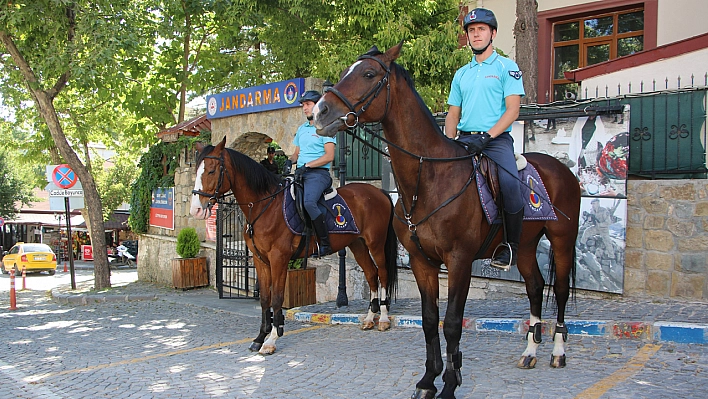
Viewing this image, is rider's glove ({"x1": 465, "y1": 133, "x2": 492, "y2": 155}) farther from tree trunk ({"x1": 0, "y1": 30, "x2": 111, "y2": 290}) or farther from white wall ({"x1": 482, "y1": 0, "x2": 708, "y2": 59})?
tree trunk ({"x1": 0, "y1": 30, "x2": 111, "y2": 290})

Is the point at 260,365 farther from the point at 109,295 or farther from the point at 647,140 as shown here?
the point at 109,295

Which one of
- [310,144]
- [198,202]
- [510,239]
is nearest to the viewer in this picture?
[510,239]

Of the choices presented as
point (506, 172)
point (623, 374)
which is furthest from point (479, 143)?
point (623, 374)

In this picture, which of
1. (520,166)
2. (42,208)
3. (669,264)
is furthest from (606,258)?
(42,208)

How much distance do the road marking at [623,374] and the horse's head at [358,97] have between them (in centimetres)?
275

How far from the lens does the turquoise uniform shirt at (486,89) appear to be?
4.86m

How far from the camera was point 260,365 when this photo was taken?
6.32m

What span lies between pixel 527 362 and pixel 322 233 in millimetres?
3151

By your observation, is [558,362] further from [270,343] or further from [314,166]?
[314,166]

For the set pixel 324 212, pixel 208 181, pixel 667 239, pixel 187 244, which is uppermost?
pixel 208 181

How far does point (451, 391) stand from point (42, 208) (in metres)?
52.4

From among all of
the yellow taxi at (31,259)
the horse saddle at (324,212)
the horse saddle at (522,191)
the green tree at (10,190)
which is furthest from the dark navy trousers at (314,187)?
the green tree at (10,190)

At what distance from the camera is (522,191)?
5.00 meters

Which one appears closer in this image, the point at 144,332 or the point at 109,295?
the point at 144,332
